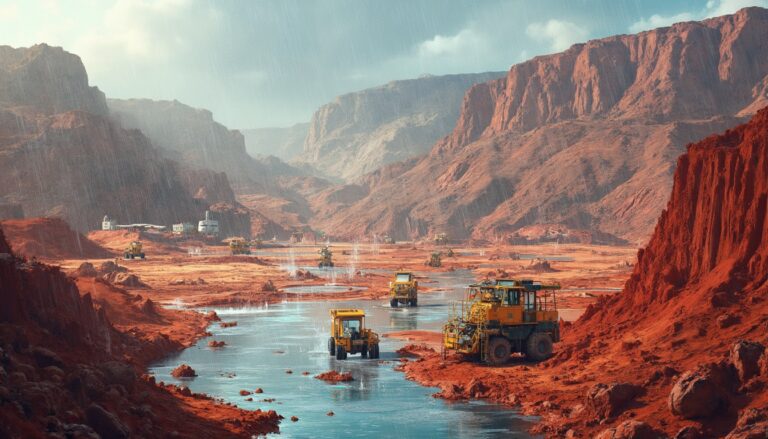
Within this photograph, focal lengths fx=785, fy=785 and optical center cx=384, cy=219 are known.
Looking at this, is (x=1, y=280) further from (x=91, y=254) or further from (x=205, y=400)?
(x=91, y=254)

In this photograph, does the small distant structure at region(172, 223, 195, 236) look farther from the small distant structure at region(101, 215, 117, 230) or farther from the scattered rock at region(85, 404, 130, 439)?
the scattered rock at region(85, 404, 130, 439)

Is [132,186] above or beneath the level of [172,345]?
above

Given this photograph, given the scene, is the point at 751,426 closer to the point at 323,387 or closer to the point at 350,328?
the point at 323,387

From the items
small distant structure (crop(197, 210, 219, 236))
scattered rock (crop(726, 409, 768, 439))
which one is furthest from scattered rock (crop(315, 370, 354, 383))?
small distant structure (crop(197, 210, 219, 236))

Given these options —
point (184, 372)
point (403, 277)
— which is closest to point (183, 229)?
point (403, 277)

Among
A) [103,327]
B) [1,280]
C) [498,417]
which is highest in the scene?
[1,280]

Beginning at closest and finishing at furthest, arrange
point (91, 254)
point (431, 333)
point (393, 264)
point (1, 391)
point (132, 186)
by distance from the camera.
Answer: point (1, 391) < point (431, 333) < point (91, 254) < point (393, 264) < point (132, 186)

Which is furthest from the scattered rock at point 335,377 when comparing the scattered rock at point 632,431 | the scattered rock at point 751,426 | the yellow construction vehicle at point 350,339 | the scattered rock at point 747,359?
the scattered rock at point 751,426

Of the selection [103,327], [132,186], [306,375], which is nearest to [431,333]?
[306,375]
